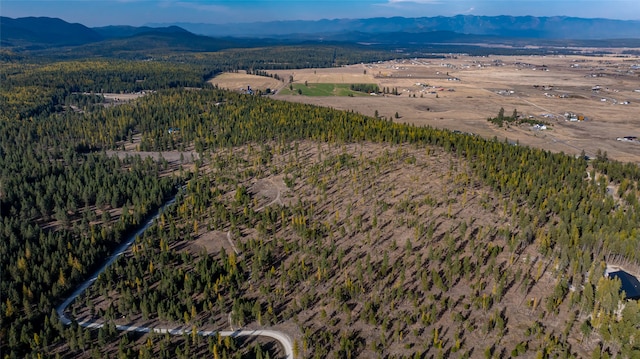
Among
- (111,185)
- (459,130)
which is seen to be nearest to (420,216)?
(111,185)

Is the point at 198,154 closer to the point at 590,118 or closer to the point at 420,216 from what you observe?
the point at 420,216

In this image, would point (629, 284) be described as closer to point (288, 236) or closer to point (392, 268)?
point (392, 268)

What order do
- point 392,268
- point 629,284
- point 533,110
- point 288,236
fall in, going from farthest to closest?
point 533,110
point 288,236
point 392,268
point 629,284

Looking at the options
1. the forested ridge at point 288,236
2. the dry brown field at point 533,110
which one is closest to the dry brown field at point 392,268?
the forested ridge at point 288,236

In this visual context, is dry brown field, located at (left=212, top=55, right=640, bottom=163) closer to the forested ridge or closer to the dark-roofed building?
the forested ridge

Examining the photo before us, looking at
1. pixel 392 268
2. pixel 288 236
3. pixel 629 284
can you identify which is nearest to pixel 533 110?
pixel 629 284
